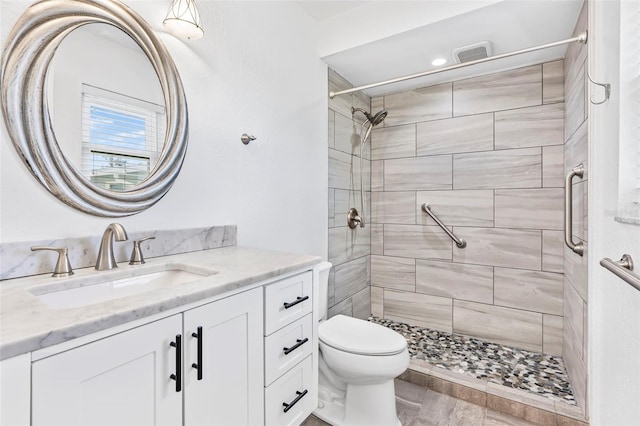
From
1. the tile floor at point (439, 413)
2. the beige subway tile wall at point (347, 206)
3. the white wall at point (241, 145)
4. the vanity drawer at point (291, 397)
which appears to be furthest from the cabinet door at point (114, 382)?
the beige subway tile wall at point (347, 206)

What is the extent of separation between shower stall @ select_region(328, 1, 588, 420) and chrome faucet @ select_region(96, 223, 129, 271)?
5.07ft

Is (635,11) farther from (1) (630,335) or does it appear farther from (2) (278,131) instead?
(2) (278,131)

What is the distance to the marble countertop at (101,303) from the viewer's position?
1.88 ft

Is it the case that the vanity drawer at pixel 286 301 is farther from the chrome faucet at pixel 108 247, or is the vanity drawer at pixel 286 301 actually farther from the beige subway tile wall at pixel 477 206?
the beige subway tile wall at pixel 477 206

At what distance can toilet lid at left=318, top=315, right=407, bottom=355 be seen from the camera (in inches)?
62.4

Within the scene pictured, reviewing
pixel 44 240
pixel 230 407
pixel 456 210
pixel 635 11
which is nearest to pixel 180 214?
pixel 44 240

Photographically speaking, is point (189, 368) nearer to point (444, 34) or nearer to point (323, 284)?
point (323, 284)

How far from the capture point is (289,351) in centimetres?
117

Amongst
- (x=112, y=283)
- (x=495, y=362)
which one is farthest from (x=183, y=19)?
(x=495, y=362)

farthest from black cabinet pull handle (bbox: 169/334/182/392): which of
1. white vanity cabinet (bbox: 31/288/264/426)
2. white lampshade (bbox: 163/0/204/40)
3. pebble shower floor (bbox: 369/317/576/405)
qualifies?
pebble shower floor (bbox: 369/317/576/405)

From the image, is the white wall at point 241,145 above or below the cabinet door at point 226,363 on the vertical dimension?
above

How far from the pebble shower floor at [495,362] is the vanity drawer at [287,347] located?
1.28 m

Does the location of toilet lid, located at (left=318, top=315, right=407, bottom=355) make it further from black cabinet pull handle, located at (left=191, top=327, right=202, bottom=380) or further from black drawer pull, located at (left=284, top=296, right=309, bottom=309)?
black cabinet pull handle, located at (left=191, top=327, right=202, bottom=380)

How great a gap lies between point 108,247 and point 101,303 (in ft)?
1.43
